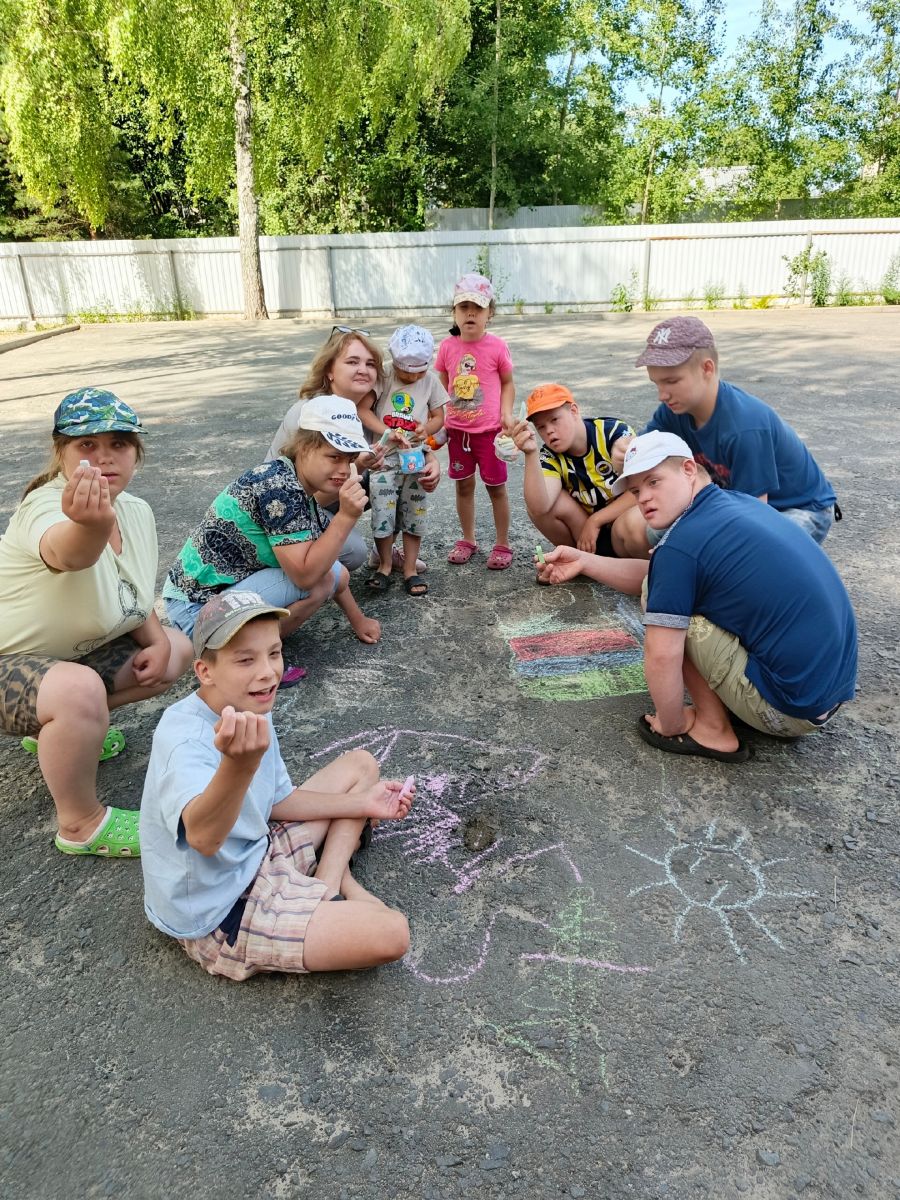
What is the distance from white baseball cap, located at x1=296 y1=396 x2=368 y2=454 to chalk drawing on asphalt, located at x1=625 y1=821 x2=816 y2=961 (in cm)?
165

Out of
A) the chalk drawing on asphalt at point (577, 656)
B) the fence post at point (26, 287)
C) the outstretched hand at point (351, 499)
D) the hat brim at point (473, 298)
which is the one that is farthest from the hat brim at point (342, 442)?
the fence post at point (26, 287)

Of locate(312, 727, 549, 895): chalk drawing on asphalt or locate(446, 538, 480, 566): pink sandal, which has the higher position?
locate(446, 538, 480, 566): pink sandal

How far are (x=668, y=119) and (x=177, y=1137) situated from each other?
26.2 metres

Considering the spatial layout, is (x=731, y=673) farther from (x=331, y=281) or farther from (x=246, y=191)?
(x=331, y=281)

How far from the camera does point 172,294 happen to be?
17.9 m

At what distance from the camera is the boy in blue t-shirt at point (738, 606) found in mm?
2414

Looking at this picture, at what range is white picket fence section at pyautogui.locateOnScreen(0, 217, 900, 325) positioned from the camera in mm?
16234

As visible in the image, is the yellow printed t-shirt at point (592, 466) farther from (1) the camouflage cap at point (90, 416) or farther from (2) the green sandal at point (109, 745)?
(2) the green sandal at point (109, 745)

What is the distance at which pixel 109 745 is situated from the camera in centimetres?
286

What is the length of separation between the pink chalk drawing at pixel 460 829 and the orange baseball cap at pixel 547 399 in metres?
1.52

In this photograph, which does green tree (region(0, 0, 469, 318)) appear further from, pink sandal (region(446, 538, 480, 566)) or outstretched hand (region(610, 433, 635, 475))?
outstretched hand (region(610, 433, 635, 475))

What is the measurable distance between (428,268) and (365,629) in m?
15.3

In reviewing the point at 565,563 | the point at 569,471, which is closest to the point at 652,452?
the point at 565,563

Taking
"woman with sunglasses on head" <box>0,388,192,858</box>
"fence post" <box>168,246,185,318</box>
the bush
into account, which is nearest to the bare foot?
"woman with sunglasses on head" <box>0,388,192,858</box>
